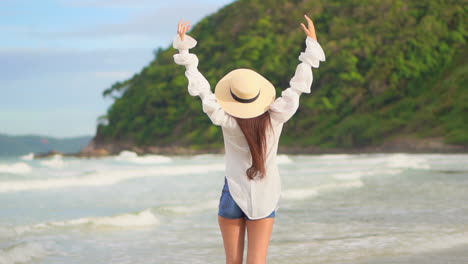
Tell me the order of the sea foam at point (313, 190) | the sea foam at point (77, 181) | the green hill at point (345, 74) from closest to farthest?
the sea foam at point (313, 190), the sea foam at point (77, 181), the green hill at point (345, 74)

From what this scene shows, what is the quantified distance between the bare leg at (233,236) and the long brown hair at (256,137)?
268mm

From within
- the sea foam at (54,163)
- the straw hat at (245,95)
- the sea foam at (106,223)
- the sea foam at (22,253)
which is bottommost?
the sea foam at (22,253)

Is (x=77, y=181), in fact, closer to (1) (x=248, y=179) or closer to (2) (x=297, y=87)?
(1) (x=248, y=179)

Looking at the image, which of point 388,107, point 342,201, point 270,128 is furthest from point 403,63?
point 270,128

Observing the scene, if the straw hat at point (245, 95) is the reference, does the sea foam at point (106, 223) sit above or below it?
below

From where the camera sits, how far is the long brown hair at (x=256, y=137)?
2965 mm

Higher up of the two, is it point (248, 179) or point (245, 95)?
point (245, 95)

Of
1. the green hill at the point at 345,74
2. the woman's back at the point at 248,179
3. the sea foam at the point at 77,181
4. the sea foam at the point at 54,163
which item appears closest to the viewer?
the woman's back at the point at 248,179

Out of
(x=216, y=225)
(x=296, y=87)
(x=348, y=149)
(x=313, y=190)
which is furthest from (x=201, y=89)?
(x=348, y=149)

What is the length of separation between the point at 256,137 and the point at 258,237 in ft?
1.70

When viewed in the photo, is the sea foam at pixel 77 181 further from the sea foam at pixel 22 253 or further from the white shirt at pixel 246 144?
the white shirt at pixel 246 144

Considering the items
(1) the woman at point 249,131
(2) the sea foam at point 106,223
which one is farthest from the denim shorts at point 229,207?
(2) the sea foam at point 106,223

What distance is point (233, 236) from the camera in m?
3.15

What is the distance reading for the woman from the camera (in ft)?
9.68
